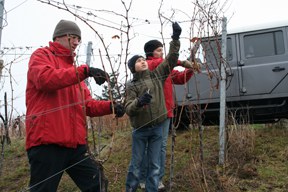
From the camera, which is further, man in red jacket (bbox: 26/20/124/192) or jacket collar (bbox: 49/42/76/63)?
jacket collar (bbox: 49/42/76/63)

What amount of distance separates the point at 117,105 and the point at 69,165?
0.59m

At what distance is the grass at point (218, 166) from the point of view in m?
3.74

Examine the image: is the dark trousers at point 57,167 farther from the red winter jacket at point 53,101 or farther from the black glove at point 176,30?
the black glove at point 176,30

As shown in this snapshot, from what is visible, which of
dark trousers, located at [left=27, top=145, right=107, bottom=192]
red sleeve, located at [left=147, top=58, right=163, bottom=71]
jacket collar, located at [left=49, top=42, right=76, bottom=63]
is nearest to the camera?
dark trousers, located at [left=27, top=145, right=107, bottom=192]

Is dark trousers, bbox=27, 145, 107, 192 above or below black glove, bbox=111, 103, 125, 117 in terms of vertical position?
below

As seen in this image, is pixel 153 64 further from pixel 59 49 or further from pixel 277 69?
pixel 277 69

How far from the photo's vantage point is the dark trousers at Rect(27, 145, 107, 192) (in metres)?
2.35

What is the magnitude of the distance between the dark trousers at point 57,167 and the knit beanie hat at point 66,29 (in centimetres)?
85

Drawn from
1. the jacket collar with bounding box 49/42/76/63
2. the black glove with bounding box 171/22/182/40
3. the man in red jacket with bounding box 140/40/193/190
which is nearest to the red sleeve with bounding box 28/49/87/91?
the jacket collar with bounding box 49/42/76/63

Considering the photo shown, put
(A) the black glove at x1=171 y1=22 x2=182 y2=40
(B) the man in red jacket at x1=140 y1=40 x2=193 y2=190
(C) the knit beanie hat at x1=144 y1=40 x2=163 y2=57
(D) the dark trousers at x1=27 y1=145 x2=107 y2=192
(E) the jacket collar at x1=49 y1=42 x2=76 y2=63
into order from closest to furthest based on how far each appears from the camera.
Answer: (D) the dark trousers at x1=27 y1=145 x2=107 y2=192, (E) the jacket collar at x1=49 y1=42 x2=76 y2=63, (A) the black glove at x1=171 y1=22 x2=182 y2=40, (B) the man in red jacket at x1=140 y1=40 x2=193 y2=190, (C) the knit beanie hat at x1=144 y1=40 x2=163 y2=57

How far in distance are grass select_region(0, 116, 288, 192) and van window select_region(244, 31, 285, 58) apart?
1276 millimetres

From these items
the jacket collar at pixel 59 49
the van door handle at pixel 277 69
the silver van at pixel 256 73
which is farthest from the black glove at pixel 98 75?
the van door handle at pixel 277 69

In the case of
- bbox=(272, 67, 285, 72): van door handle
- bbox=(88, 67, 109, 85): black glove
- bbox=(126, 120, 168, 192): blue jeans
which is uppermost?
bbox=(272, 67, 285, 72): van door handle

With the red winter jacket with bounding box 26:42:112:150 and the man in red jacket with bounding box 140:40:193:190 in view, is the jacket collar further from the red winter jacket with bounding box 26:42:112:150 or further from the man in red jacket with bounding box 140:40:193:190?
the man in red jacket with bounding box 140:40:193:190
